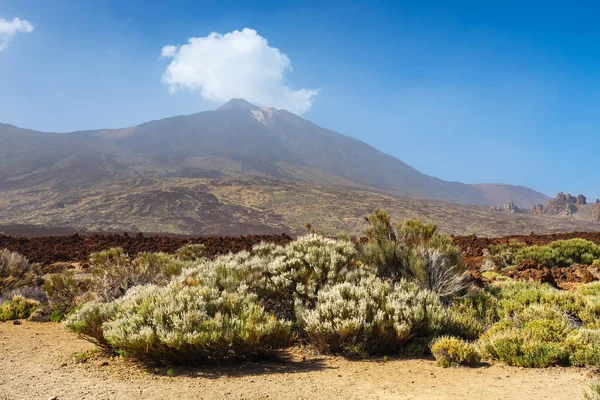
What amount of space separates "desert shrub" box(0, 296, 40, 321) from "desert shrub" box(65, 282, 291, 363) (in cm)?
342

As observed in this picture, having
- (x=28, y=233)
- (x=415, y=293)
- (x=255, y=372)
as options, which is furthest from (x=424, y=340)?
(x=28, y=233)

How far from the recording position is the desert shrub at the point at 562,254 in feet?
44.5

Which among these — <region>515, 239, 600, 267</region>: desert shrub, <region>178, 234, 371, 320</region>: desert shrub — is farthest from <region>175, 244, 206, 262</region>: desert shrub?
<region>515, 239, 600, 267</region>: desert shrub

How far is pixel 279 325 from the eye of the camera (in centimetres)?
529

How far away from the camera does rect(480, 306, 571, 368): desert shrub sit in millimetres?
4735

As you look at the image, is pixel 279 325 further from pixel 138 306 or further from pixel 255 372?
pixel 138 306

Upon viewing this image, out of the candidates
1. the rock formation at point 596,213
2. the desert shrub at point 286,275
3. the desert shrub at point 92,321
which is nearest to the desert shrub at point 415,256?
the desert shrub at point 286,275

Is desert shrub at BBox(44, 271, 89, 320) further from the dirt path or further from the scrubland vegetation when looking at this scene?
the dirt path

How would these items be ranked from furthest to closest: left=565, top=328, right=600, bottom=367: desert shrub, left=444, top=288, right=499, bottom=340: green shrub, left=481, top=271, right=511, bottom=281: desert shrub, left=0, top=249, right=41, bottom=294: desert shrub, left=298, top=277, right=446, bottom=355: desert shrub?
left=481, top=271, right=511, bottom=281: desert shrub < left=0, top=249, right=41, bottom=294: desert shrub < left=444, top=288, right=499, bottom=340: green shrub < left=298, top=277, right=446, bottom=355: desert shrub < left=565, top=328, right=600, bottom=367: desert shrub

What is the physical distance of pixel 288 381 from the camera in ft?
14.5

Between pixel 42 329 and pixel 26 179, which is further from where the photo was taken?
pixel 26 179

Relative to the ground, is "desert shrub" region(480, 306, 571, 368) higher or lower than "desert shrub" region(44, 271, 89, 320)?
higher

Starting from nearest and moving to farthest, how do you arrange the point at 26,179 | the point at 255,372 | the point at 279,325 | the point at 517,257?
the point at 255,372, the point at 279,325, the point at 517,257, the point at 26,179

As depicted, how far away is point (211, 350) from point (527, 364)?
3.89m
